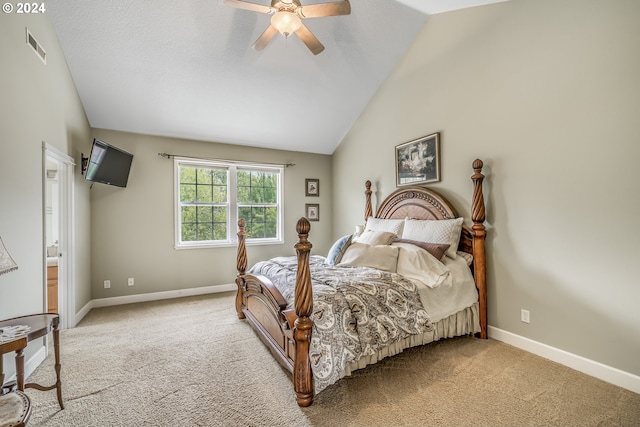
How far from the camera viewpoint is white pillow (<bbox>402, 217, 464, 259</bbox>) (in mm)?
3062

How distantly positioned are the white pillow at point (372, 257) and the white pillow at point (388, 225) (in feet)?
2.26

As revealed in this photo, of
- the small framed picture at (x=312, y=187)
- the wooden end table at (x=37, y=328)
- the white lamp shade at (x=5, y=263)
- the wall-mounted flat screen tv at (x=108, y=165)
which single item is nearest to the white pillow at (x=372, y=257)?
the wooden end table at (x=37, y=328)

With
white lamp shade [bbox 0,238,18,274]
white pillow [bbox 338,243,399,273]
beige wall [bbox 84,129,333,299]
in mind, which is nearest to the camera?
white lamp shade [bbox 0,238,18,274]

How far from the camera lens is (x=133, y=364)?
8.20ft

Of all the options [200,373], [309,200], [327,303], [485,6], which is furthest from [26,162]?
[485,6]

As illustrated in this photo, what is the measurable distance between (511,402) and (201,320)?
10.3 ft

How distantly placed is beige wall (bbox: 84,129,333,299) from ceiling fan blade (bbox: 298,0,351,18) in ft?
9.95

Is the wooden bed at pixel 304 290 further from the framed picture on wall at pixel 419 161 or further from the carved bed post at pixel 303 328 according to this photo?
the framed picture on wall at pixel 419 161

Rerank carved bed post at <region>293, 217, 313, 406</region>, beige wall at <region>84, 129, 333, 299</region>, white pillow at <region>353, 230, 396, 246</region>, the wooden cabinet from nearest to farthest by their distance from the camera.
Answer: carved bed post at <region>293, 217, 313, 406</region>, white pillow at <region>353, 230, 396, 246</region>, the wooden cabinet, beige wall at <region>84, 129, 333, 299</region>

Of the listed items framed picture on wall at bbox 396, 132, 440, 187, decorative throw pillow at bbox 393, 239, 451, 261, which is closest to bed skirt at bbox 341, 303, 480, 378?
decorative throw pillow at bbox 393, 239, 451, 261

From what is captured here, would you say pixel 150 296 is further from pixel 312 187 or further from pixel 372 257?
pixel 372 257

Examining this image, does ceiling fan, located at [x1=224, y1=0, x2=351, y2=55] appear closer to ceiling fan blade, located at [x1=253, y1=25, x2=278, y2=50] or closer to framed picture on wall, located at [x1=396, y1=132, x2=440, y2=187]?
ceiling fan blade, located at [x1=253, y1=25, x2=278, y2=50]

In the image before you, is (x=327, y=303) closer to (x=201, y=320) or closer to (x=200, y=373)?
(x=200, y=373)

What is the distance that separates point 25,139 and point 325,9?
2679mm
